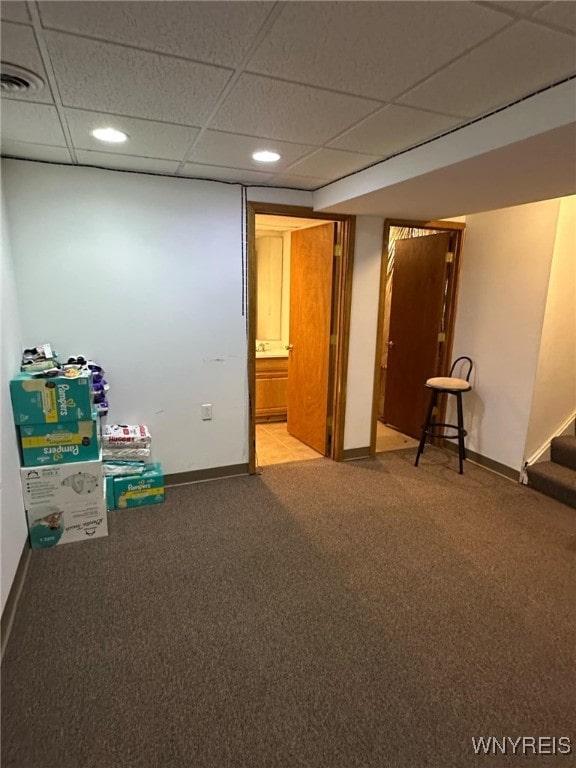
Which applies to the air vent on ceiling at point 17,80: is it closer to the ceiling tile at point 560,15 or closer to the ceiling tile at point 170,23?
the ceiling tile at point 170,23

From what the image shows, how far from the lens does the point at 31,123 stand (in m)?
2.04

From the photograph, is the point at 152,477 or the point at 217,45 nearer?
the point at 217,45

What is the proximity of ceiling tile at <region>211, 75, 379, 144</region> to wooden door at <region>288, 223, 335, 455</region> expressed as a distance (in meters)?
1.68

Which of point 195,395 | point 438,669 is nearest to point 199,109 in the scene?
point 195,395

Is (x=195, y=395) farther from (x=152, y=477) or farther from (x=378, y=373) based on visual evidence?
(x=378, y=373)

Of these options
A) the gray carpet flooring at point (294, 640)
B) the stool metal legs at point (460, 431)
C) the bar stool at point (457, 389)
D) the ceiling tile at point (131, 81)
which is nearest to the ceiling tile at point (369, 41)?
the ceiling tile at point (131, 81)

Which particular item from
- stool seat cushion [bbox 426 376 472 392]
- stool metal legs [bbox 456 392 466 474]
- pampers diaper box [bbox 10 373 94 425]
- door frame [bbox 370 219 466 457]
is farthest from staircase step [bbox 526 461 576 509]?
pampers diaper box [bbox 10 373 94 425]

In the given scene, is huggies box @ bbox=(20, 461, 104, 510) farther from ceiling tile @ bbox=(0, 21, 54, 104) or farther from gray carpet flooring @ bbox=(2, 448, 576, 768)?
ceiling tile @ bbox=(0, 21, 54, 104)

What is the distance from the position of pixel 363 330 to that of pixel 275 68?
101 inches

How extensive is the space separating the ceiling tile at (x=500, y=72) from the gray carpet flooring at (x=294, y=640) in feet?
7.58

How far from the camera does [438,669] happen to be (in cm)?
180

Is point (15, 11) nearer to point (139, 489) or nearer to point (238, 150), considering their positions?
point (238, 150)

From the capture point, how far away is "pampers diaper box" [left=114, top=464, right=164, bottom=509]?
3.04m

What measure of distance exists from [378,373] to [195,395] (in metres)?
1.73
